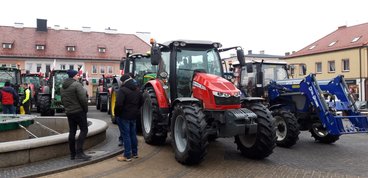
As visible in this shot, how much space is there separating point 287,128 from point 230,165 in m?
2.73

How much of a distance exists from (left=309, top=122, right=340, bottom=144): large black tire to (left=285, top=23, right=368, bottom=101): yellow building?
74.1 feet

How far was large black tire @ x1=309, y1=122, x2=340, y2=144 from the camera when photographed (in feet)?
32.5

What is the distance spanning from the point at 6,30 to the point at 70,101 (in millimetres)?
46400

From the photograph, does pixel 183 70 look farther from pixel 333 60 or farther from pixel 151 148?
pixel 333 60

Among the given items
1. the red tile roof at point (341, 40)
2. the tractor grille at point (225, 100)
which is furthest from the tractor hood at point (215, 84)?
the red tile roof at point (341, 40)

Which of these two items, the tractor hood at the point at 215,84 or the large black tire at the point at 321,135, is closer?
the tractor hood at the point at 215,84

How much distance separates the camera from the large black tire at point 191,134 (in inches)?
267

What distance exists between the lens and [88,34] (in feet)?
168

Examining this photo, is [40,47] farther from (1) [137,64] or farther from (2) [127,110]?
(2) [127,110]

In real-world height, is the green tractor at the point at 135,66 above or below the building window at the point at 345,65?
below

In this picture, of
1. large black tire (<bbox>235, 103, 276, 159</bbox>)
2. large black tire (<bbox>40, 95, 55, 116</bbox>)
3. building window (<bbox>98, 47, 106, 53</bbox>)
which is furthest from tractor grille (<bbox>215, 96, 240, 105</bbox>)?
building window (<bbox>98, 47, 106, 53</bbox>)

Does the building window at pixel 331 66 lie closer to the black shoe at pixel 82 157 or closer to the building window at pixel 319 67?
the building window at pixel 319 67

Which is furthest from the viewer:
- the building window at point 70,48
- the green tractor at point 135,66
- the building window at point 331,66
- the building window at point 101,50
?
the building window at point 101,50

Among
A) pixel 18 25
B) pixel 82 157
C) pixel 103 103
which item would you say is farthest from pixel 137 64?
pixel 18 25
